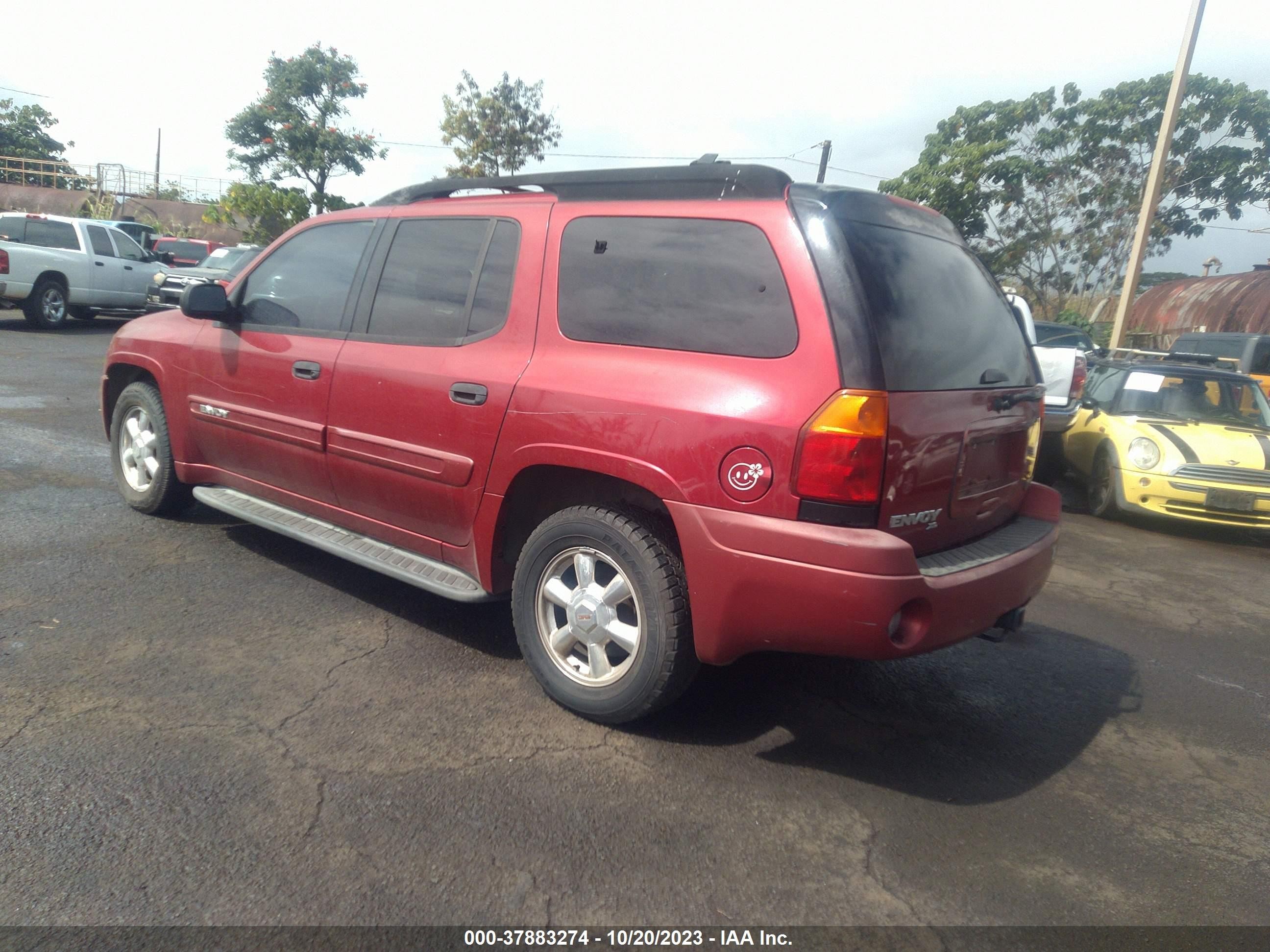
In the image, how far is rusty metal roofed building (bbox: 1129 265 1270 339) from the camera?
2036 cm

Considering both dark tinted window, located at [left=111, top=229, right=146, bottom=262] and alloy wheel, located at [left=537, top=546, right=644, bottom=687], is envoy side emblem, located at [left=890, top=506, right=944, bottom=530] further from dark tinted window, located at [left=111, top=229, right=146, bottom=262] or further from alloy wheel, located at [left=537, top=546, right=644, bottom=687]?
dark tinted window, located at [left=111, top=229, right=146, bottom=262]

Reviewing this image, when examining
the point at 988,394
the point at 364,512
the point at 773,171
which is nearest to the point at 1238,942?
the point at 988,394

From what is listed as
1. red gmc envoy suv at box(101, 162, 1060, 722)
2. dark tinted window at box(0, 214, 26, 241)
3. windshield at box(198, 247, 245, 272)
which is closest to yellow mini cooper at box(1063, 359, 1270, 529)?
red gmc envoy suv at box(101, 162, 1060, 722)

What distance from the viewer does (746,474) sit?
2.86 meters

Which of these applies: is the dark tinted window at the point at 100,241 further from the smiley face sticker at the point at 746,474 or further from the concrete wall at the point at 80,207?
the concrete wall at the point at 80,207

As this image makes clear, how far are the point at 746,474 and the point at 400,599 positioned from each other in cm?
225

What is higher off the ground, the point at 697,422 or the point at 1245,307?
the point at 1245,307

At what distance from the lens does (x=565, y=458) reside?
3.26 metres

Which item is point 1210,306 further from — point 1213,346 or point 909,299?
point 909,299

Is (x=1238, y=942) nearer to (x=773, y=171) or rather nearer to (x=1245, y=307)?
(x=773, y=171)

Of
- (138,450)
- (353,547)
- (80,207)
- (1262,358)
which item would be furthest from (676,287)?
(80,207)

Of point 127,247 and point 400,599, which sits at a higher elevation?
point 127,247

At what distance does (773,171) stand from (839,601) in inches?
56.7

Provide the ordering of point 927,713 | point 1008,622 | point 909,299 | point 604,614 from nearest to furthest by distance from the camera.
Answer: point 909,299, point 604,614, point 1008,622, point 927,713
